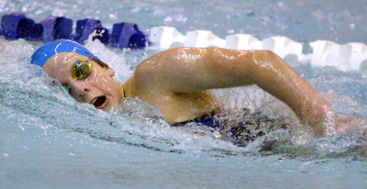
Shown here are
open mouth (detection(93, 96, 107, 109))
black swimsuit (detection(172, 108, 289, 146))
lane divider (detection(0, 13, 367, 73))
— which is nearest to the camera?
black swimsuit (detection(172, 108, 289, 146))

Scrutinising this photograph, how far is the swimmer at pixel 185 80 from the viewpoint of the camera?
1.49 metres

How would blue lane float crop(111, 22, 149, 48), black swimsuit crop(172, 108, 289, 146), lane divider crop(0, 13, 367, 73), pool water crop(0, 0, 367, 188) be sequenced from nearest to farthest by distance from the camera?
pool water crop(0, 0, 367, 188) → black swimsuit crop(172, 108, 289, 146) → lane divider crop(0, 13, 367, 73) → blue lane float crop(111, 22, 149, 48)

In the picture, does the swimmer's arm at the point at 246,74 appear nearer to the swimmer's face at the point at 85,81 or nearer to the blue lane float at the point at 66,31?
the swimmer's face at the point at 85,81

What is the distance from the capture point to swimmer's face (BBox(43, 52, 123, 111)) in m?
1.85

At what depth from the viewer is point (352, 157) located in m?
1.56

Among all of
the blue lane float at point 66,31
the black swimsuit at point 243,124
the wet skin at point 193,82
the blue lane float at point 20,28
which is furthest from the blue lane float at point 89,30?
the black swimsuit at point 243,124

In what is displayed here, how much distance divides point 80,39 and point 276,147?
283 centimetres

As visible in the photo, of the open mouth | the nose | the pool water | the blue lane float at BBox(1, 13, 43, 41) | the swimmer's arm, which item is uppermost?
the blue lane float at BBox(1, 13, 43, 41)

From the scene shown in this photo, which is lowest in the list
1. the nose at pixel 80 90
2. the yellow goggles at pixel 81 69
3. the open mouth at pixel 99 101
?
the open mouth at pixel 99 101

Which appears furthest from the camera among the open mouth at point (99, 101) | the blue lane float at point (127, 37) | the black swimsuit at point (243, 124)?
the blue lane float at point (127, 37)

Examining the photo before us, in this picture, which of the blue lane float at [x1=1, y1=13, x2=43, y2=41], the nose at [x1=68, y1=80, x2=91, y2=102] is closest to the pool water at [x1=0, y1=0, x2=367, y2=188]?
the nose at [x1=68, y1=80, x2=91, y2=102]

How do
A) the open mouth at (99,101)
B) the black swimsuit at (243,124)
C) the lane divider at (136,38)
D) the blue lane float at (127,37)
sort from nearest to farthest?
the black swimsuit at (243,124) < the open mouth at (99,101) < the lane divider at (136,38) < the blue lane float at (127,37)

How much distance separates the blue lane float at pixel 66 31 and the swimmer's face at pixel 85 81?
2.22m

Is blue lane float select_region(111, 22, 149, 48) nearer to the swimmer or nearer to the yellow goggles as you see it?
the swimmer
